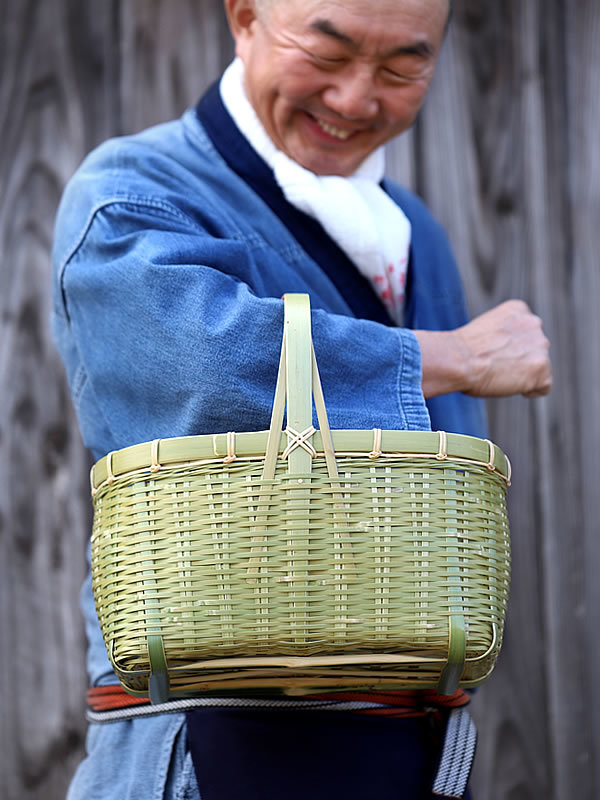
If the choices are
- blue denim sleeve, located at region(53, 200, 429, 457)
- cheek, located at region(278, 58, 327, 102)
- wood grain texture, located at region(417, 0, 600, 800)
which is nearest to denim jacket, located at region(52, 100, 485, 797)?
blue denim sleeve, located at region(53, 200, 429, 457)

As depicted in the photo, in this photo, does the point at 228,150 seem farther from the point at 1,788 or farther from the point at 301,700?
the point at 1,788

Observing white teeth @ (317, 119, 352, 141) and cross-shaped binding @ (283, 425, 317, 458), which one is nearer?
cross-shaped binding @ (283, 425, 317, 458)

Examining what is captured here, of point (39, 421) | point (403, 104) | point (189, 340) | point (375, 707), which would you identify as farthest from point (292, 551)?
point (39, 421)

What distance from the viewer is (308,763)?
1.00m

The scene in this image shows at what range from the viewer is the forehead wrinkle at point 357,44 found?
104 cm

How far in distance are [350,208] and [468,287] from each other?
67cm

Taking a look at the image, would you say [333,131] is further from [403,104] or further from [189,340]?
[189,340]

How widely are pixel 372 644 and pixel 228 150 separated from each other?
2.08 feet

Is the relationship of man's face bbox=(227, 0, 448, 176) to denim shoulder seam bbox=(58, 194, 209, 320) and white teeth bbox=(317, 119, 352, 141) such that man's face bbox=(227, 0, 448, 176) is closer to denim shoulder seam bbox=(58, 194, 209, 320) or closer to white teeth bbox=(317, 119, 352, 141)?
white teeth bbox=(317, 119, 352, 141)

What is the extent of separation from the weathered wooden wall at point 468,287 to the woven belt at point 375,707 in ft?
1.81

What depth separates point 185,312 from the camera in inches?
34.5

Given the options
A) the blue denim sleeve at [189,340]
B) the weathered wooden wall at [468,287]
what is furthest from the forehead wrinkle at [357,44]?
the weathered wooden wall at [468,287]

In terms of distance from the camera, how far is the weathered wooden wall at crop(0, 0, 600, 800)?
160cm

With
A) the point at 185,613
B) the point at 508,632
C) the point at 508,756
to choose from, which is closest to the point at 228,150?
the point at 185,613
